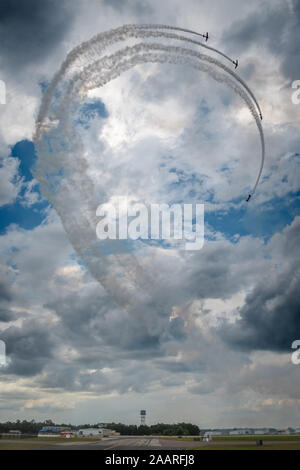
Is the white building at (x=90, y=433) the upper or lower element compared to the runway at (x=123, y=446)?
lower

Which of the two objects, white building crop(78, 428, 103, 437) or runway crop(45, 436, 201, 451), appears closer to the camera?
runway crop(45, 436, 201, 451)

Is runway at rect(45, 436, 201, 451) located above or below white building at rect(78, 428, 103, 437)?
above

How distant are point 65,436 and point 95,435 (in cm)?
3004

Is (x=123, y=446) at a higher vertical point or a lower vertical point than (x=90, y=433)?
higher

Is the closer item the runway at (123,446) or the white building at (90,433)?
the runway at (123,446)

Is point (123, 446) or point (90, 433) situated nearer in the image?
point (123, 446)
